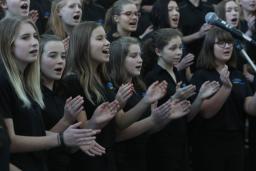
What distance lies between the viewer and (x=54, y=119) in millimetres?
4023

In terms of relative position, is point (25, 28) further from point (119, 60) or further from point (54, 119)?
point (119, 60)

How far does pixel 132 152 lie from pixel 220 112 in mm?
878

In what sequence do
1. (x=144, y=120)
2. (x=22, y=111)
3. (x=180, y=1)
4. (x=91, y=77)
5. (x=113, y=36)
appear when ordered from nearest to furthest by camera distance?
(x=22, y=111) < (x=91, y=77) < (x=144, y=120) < (x=113, y=36) < (x=180, y=1)

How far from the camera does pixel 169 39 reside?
5.25 metres

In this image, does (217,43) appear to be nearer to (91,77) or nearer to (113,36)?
(113,36)

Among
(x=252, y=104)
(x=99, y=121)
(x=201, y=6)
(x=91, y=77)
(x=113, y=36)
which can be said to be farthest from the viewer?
(x=201, y=6)

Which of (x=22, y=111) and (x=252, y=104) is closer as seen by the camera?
(x=22, y=111)

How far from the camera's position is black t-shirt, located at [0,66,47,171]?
135 inches

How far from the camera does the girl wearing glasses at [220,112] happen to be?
5125mm

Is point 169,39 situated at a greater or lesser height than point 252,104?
greater

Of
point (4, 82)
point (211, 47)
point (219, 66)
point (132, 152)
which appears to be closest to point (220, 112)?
point (219, 66)

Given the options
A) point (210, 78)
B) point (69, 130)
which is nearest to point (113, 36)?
point (210, 78)

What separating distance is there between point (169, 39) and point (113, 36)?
63cm

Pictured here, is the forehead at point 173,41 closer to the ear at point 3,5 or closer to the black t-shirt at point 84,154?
the black t-shirt at point 84,154
